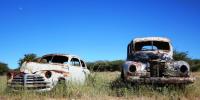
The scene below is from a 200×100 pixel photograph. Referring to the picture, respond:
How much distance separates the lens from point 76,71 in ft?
43.2

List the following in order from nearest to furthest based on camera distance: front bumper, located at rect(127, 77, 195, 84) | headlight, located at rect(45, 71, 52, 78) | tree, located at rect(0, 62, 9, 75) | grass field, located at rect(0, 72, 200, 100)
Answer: grass field, located at rect(0, 72, 200, 100)
headlight, located at rect(45, 71, 52, 78)
front bumper, located at rect(127, 77, 195, 84)
tree, located at rect(0, 62, 9, 75)

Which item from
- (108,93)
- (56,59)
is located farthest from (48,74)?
(56,59)

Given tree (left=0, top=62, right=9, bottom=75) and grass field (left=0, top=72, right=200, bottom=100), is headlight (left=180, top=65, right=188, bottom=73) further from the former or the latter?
tree (left=0, top=62, right=9, bottom=75)

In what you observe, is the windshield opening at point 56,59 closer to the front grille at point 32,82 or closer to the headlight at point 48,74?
the headlight at point 48,74

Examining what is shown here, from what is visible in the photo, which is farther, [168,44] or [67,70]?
[168,44]

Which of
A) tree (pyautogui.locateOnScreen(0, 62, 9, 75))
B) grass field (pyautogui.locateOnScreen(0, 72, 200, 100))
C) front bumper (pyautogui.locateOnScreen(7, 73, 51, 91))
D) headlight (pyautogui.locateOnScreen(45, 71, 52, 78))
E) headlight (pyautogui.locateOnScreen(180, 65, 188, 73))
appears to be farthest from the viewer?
tree (pyautogui.locateOnScreen(0, 62, 9, 75))

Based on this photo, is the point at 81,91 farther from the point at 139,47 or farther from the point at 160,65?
the point at 139,47

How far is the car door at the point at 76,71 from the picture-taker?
1270 centimetres

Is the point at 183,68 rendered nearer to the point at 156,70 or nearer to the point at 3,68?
the point at 156,70

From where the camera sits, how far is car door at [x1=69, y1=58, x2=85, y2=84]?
12.7 m

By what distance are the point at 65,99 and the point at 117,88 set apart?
108 inches

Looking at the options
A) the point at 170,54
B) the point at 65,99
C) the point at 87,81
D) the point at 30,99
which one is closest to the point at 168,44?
the point at 170,54

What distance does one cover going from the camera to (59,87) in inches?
439

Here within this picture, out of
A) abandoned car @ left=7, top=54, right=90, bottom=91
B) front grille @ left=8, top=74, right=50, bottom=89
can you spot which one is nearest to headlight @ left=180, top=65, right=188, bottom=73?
abandoned car @ left=7, top=54, right=90, bottom=91
